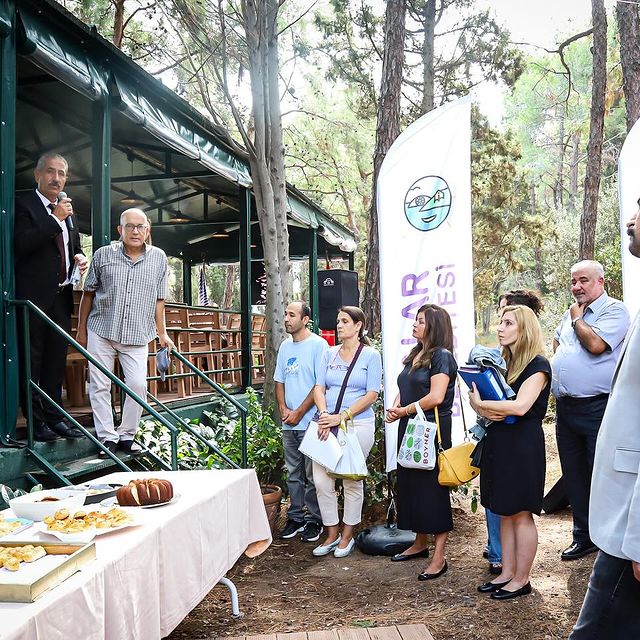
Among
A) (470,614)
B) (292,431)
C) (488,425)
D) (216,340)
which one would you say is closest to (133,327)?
(292,431)

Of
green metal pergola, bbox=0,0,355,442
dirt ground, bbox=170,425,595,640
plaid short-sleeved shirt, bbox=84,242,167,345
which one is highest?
green metal pergola, bbox=0,0,355,442

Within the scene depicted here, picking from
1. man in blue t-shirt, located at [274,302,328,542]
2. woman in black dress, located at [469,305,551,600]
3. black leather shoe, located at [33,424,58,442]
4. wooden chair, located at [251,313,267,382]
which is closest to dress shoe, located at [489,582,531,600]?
woman in black dress, located at [469,305,551,600]

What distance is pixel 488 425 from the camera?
4.29 m

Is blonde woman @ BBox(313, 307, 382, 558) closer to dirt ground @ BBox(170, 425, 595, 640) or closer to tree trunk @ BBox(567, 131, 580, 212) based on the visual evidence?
dirt ground @ BBox(170, 425, 595, 640)

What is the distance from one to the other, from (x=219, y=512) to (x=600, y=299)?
2.98 metres

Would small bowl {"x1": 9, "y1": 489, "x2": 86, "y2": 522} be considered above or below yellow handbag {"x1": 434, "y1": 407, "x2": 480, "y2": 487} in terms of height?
above

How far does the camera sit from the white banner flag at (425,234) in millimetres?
5691

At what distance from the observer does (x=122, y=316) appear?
4836mm

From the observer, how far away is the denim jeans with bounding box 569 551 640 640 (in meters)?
1.83

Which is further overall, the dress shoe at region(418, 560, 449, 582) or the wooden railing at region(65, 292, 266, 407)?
the wooden railing at region(65, 292, 266, 407)

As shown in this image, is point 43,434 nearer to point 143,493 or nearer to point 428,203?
point 143,493

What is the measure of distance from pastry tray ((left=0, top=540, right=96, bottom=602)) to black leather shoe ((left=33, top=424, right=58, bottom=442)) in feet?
8.21

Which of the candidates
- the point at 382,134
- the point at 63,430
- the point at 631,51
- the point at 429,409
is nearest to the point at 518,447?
the point at 429,409

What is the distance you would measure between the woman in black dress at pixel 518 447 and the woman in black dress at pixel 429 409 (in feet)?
1.75
